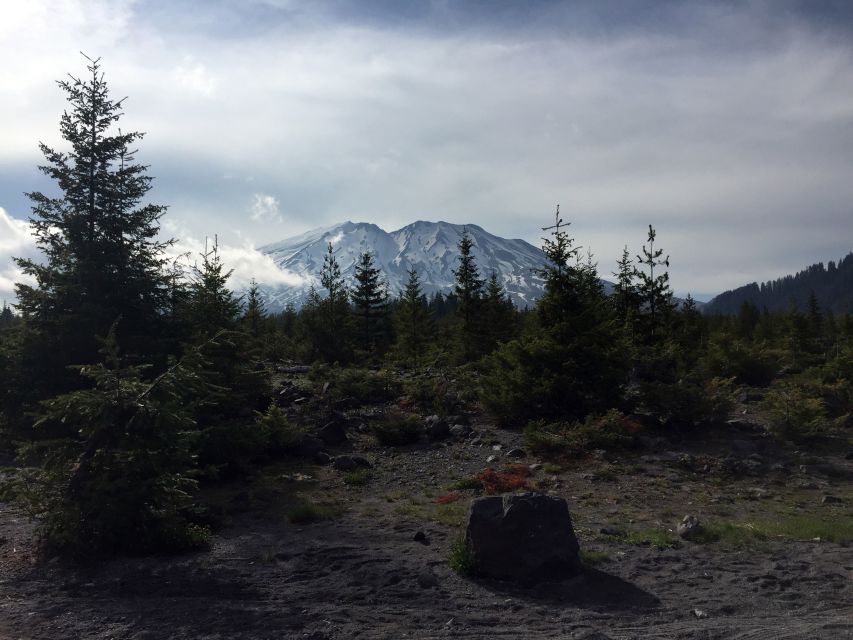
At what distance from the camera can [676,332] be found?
24.2 m

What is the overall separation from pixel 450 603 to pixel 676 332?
20.4 m

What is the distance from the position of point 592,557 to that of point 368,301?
30442 mm

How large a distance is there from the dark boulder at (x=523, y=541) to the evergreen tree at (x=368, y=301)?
28.4 metres

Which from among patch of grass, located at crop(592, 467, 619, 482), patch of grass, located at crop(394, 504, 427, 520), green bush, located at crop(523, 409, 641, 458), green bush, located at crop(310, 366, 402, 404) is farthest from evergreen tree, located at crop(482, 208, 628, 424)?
patch of grass, located at crop(394, 504, 427, 520)

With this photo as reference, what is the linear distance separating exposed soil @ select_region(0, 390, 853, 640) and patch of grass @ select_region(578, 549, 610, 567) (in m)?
0.07

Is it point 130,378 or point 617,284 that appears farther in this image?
point 617,284

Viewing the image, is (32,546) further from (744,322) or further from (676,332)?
(744,322)

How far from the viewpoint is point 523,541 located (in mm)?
7172

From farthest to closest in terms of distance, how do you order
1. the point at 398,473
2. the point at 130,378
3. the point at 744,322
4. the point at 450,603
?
1. the point at 744,322
2. the point at 398,473
3. the point at 130,378
4. the point at 450,603

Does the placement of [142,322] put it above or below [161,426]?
above

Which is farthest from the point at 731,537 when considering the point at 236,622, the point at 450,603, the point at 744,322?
the point at 744,322

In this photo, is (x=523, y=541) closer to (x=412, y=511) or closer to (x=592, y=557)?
(x=592, y=557)

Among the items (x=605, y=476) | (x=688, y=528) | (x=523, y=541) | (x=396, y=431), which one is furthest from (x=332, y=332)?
(x=523, y=541)

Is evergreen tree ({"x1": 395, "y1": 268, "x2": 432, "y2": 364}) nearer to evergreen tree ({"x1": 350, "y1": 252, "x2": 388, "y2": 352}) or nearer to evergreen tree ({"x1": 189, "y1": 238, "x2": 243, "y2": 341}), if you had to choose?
evergreen tree ({"x1": 350, "y1": 252, "x2": 388, "y2": 352})
